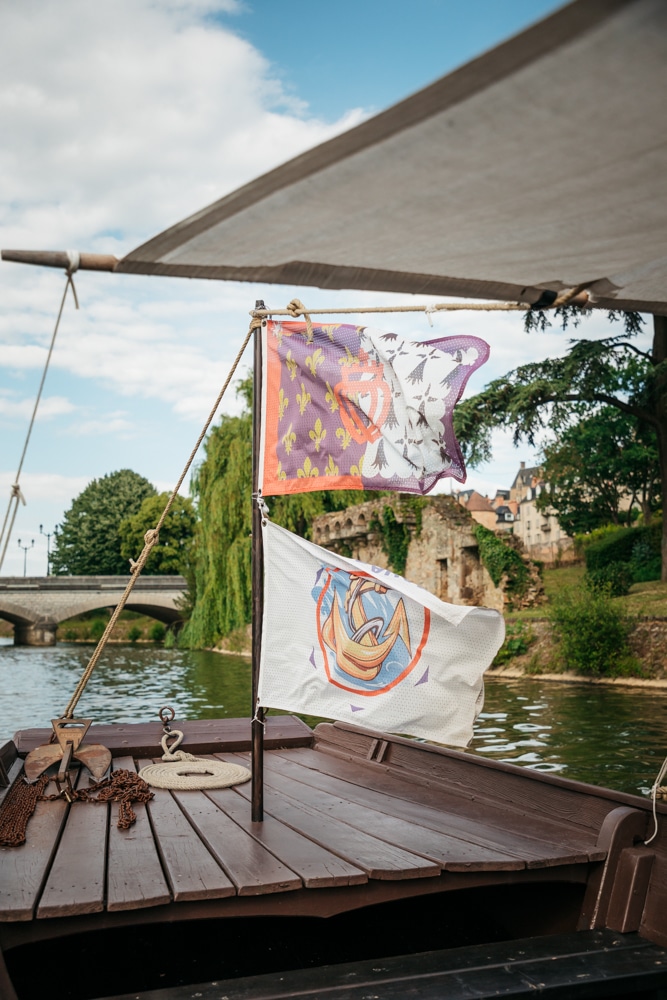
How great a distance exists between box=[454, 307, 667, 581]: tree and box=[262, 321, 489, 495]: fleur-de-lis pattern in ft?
49.1

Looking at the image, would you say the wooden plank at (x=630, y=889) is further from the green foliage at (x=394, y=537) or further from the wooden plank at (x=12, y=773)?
the green foliage at (x=394, y=537)

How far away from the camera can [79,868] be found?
273cm

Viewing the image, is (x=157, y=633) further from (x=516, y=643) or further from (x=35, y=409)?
(x=35, y=409)

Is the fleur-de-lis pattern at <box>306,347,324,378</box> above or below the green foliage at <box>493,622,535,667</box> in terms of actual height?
above

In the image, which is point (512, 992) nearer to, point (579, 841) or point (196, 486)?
point (579, 841)

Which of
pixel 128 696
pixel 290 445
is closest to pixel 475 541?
pixel 128 696

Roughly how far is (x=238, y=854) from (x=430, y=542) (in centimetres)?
2068

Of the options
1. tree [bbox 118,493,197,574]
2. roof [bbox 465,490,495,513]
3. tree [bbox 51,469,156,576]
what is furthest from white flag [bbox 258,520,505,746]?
roof [bbox 465,490,495,513]

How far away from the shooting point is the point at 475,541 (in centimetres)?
2175

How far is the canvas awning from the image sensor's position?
128 cm

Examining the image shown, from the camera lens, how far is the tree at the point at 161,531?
46281 millimetres

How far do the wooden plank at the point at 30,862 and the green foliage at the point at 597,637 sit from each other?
13.0 meters

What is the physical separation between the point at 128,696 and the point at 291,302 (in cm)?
1325

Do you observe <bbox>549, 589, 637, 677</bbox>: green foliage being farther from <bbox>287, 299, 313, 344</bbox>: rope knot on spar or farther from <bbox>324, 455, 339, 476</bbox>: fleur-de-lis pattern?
<bbox>287, 299, 313, 344</bbox>: rope knot on spar
